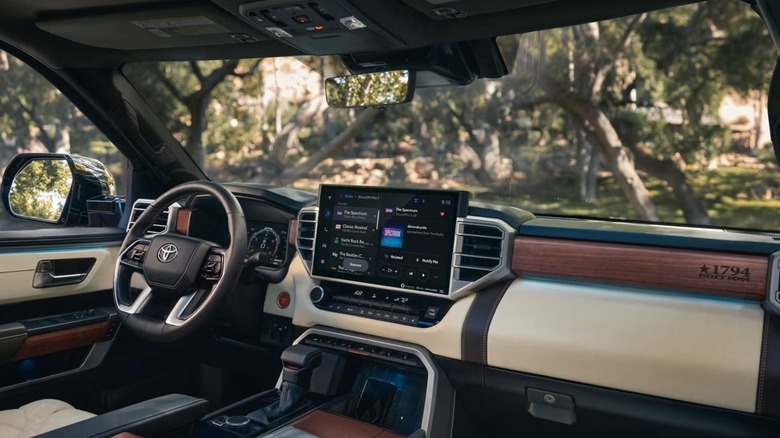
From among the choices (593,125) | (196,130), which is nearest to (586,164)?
(593,125)

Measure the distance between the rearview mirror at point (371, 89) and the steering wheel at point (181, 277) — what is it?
808 mm

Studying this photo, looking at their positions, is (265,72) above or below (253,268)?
above

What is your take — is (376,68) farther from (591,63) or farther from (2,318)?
(591,63)

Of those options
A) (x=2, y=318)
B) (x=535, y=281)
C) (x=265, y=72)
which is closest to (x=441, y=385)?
(x=535, y=281)

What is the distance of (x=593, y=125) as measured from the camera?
1297cm

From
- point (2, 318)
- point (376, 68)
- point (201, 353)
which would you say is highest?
point (376, 68)

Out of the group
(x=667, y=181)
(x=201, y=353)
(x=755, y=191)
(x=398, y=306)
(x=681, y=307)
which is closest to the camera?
(x=681, y=307)

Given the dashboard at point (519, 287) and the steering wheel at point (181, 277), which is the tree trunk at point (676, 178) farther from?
the steering wheel at point (181, 277)

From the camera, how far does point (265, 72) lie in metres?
15.7

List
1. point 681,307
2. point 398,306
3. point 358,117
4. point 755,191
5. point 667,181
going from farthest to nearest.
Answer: point 358,117 → point 667,181 → point 755,191 → point 398,306 → point 681,307

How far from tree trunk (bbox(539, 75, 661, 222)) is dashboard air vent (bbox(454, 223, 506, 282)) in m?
10.6

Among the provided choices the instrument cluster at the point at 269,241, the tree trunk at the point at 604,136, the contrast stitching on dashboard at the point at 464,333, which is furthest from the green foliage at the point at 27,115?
the tree trunk at the point at 604,136

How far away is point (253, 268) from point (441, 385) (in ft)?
3.06

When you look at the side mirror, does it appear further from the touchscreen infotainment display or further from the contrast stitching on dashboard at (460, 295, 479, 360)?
the contrast stitching on dashboard at (460, 295, 479, 360)
